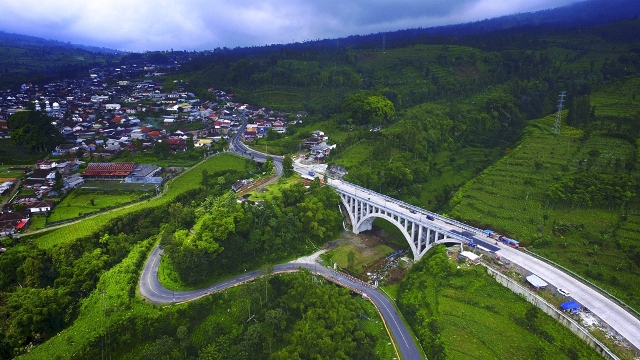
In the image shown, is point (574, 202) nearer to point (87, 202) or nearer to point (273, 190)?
point (273, 190)

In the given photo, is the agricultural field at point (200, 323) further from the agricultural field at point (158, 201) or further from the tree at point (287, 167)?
the tree at point (287, 167)

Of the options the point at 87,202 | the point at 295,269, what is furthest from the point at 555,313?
the point at 87,202

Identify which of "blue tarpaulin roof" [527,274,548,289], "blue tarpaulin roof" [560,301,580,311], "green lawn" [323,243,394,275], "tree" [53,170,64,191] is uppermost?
"tree" [53,170,64,191]

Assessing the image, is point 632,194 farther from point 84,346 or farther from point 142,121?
point 142,121

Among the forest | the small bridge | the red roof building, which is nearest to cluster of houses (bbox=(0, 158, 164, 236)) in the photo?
the red roof building

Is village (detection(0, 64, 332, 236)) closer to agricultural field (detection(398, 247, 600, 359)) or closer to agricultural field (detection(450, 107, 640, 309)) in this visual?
agricultural field (detection(450, 107, 640, 309))

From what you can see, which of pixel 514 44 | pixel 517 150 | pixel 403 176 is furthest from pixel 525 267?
pixel 514 44
